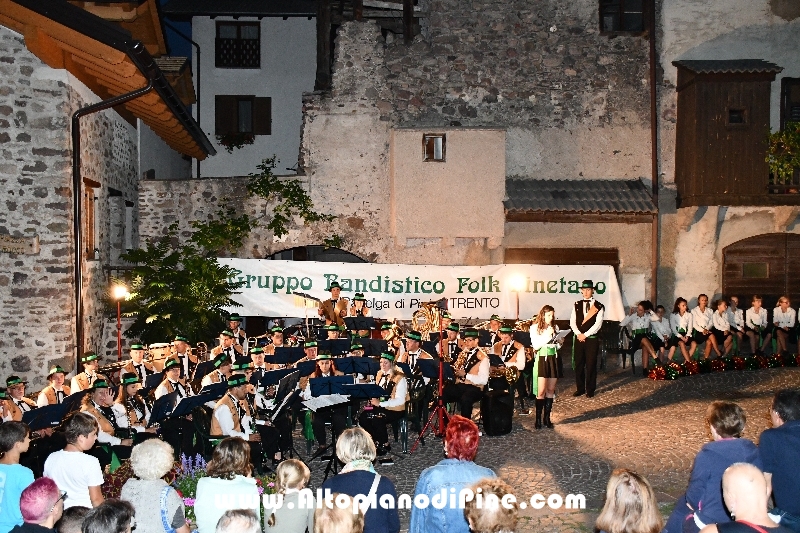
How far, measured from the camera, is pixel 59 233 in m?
14.9

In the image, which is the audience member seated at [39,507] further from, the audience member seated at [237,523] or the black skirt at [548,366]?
the black skirt at [548,366]

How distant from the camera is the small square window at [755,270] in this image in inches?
874

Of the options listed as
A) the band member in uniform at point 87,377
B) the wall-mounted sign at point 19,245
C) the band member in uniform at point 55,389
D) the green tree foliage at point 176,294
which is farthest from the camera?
the green tree foliage at point 176,294

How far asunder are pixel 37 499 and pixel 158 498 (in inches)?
39.8

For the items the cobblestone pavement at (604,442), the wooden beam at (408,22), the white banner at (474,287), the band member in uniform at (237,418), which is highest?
the wooden beam at (408,22)

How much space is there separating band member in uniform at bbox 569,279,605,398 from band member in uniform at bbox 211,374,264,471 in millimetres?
6759

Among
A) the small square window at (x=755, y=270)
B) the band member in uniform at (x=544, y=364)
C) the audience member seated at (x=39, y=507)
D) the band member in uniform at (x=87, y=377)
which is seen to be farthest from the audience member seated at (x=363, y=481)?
the small square window at (x=755, y=270)

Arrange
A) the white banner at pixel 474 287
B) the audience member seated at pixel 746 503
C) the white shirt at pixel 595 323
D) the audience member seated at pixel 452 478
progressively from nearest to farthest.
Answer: the audience member seated at pixel 746 503 < the audience member seated at pixel 452 478 < the white shirt at pixel 595 323 < the white banner at pixel 474 287

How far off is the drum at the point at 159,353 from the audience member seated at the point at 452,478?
333 inches

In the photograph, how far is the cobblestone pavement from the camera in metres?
10.6

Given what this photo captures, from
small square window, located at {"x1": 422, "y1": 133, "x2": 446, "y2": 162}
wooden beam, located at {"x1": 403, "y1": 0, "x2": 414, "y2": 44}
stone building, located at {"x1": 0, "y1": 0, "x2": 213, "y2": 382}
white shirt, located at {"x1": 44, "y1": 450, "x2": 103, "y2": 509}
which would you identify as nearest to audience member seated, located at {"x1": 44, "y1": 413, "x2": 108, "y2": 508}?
white shirt, located at {"x1": 44, "y1": 450, "x2": 103, "y2": 509}

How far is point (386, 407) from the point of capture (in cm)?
1240

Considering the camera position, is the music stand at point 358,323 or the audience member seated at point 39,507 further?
the music stand at point 358,323

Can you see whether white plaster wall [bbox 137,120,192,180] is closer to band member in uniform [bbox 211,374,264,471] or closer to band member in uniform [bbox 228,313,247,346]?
band member in uniform [bbox 228,313,247,346]
